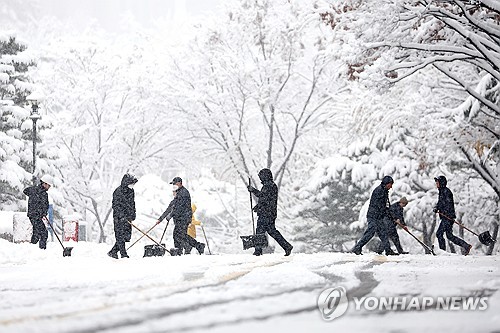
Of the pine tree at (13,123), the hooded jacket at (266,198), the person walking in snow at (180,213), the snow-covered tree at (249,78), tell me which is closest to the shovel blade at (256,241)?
the hooded jacket at (266,198)

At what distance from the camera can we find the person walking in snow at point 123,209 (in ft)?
45.4

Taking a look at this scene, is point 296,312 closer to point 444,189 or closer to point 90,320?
point 90,320

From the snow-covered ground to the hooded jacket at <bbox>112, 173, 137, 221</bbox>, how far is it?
286 cm

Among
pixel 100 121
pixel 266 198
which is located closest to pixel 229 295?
pixel 266 198

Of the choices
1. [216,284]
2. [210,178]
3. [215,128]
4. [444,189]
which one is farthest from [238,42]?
[216,284]

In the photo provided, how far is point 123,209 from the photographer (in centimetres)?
1388

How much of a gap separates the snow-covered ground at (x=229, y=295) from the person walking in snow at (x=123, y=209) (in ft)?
9.42

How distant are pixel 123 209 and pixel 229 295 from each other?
25.7ft

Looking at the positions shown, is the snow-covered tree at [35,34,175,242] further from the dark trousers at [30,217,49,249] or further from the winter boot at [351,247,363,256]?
the winter boot at [351,247,363,256]

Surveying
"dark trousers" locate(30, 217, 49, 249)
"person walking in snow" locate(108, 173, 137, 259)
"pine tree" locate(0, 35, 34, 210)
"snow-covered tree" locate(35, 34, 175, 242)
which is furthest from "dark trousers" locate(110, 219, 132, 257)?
"snow-covered tree" locate(35, 34, 175, 242)

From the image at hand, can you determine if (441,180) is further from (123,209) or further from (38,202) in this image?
(38,202)

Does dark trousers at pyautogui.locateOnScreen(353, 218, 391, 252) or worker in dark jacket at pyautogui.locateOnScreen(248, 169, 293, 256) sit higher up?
worker in dark jacket at pyautogui.locateOnScreen(248, 169, 293, 256)

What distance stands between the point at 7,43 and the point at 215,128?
10.2 m

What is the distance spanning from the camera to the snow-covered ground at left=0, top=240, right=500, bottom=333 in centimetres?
486
